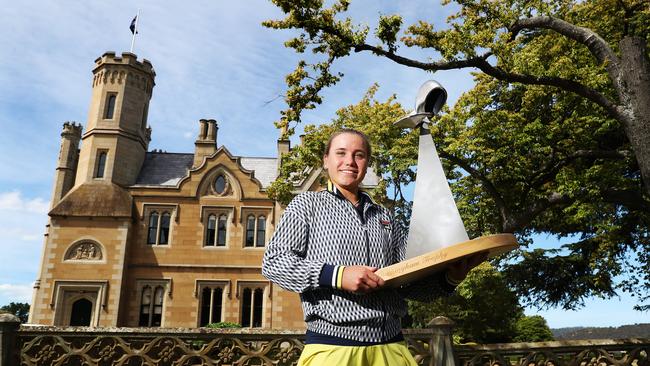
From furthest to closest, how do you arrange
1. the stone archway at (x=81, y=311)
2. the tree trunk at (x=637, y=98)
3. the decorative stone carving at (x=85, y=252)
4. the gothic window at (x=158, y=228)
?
the gothic window at (x=158, y=228) → the decorative stone carving at (x=85, y=252) → the stone archway at (x=81, y=311) → the tree trunk at (x=637, y=98)

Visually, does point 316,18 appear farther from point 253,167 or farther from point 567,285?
point 253,167

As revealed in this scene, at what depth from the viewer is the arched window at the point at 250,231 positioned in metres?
25.0

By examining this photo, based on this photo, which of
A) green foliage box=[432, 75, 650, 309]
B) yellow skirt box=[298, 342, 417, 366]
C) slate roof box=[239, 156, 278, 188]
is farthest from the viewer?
slate roof box=[239, 156, 278, 188]

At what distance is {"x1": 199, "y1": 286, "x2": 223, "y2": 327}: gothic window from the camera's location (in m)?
23.6

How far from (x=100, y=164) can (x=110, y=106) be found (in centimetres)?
364

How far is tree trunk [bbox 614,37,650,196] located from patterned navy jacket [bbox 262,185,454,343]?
7752 millimetres

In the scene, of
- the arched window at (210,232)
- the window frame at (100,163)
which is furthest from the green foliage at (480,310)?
the window frame at (100,163)

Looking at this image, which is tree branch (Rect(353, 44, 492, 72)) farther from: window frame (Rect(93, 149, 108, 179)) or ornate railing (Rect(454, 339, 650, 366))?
window frame (Rect(93, 149, 108, 179))

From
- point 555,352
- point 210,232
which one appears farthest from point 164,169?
point 555,352

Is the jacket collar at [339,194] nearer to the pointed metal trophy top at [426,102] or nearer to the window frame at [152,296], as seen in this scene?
the pointed metal trophy top at [426,102]

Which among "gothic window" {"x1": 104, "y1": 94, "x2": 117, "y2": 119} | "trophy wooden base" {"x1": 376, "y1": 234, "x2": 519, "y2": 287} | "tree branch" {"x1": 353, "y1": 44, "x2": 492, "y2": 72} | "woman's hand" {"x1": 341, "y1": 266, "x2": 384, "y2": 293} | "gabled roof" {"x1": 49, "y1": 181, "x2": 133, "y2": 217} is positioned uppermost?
"gothic window" {"x1": 104, "y1": 94, "x2": 117, "y2": 119}

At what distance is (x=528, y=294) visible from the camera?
18203 mm

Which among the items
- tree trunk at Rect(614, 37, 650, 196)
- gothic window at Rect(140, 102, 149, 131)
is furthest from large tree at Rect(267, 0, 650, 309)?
gothic window at Rect(140, 102, 149, 131)

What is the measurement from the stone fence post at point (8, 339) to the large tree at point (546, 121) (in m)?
5.93
